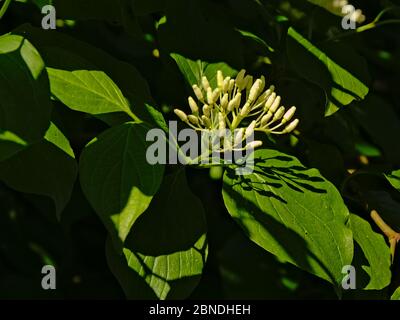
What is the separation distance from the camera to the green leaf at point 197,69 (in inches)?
45.0

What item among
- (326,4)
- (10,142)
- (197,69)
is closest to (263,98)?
(197,69)

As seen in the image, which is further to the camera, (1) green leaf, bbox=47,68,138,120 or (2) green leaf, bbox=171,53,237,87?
(2) green leaf, bbox=171,53,237,87

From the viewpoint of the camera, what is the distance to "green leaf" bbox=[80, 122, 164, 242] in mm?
879

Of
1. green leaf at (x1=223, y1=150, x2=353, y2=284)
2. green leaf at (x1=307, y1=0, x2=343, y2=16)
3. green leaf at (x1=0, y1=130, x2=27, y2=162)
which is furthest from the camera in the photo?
green leaf at (x1=307, y1=0, x2=343, y2=16)

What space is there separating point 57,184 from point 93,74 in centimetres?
16

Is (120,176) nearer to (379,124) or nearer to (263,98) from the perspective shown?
(263,98)

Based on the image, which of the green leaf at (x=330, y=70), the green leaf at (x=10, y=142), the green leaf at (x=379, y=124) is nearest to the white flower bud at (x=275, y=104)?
the green leaf at (x=330, y=70)

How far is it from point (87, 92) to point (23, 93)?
0.49 feet

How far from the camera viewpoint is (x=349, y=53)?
1220 millimetres

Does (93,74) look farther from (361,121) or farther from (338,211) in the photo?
(361,121)

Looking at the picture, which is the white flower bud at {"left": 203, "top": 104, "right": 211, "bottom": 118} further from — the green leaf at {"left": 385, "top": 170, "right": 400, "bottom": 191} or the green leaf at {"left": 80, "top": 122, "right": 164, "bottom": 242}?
the green leaf at {"left": 385, "top": 170, "right": 400, "bottom": 191}

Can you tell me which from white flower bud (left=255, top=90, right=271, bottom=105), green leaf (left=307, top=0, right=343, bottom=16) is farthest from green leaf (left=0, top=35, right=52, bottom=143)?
green leaf (left=307, top=0, right=343, bottom=16)

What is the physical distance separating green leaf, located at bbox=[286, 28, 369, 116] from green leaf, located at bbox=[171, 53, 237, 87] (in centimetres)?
12

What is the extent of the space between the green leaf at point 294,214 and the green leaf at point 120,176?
0.47 ft
